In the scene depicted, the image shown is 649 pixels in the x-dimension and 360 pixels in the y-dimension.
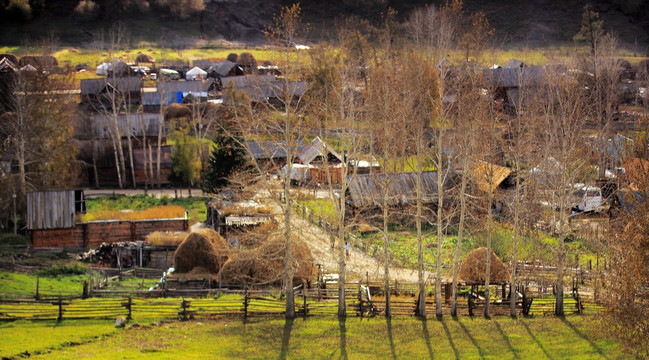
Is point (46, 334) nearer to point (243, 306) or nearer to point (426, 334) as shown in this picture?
point (243, 306)

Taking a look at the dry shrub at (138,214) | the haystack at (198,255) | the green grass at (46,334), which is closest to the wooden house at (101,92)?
the dry shrub at (138,214)

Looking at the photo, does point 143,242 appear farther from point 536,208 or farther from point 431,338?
point 536,208

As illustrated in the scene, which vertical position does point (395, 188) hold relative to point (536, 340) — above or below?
above

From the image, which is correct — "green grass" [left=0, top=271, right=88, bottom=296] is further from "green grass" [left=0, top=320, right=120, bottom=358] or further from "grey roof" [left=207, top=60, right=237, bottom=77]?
"grey roof" [left=207, top=60, right=237, bottom=77]

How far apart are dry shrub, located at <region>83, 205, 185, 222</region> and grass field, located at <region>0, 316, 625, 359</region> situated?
18009mm

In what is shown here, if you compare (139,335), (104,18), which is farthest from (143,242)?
(104,18)

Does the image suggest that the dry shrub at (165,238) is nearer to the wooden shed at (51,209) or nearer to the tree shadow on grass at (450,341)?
the wooden shed at (51,209)

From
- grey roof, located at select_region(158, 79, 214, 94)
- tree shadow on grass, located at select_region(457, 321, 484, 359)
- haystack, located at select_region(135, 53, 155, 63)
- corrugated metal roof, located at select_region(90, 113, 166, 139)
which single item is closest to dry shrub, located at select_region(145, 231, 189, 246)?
tree shadow on grass, located at select_region(457, 321, 484, 359)

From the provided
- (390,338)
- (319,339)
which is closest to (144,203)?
(319,339)

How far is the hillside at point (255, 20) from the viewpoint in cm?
12594

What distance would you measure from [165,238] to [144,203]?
1395 centimetres

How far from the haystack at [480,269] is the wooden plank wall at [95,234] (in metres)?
19.9

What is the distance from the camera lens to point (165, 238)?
136 ft

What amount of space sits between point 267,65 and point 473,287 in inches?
3155
